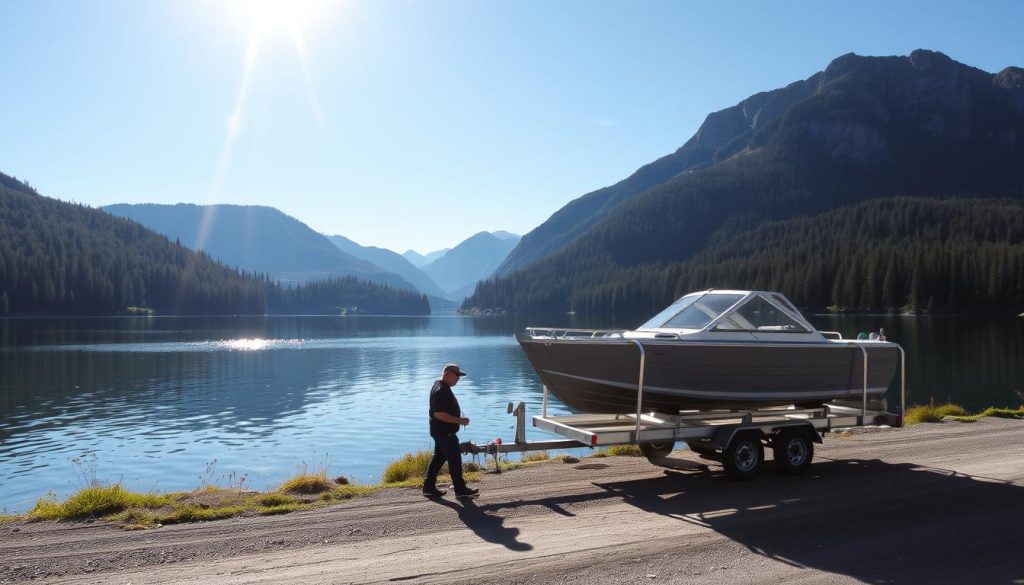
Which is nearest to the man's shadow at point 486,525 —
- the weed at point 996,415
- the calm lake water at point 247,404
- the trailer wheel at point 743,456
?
the trailer wheel at point 743,456

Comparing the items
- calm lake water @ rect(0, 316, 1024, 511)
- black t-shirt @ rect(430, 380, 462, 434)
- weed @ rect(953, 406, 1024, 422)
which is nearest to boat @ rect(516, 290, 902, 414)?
black t-shirt @ rect(430, 380, 462, 434)

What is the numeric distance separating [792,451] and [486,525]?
572 cm

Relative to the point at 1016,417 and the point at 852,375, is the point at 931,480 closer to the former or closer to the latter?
the point at 852,375

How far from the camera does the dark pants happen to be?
991 centimetres

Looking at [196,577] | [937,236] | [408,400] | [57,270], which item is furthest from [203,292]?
[196,577]

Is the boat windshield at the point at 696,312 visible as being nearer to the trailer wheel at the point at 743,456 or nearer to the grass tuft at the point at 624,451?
the trailer wheel at the point at 743,456

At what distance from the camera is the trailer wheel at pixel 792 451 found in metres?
11.4

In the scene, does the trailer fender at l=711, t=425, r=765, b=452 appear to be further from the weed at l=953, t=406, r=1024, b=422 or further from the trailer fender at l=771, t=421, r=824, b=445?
the weed at l=953, t=406, r=1024, b=422

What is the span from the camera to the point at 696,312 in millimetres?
12172

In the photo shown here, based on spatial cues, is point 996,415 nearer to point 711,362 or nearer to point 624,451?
point 624,451

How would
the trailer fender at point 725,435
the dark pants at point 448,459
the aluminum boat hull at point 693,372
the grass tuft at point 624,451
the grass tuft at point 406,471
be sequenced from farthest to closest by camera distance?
the grass tuft at point 624,451
the grass tuft at point 406,471
the aluminum boat hull at point 693,372
the trailer fender at point 725,435
the dark pants at point 448,459

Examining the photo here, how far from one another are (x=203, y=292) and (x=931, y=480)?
206m

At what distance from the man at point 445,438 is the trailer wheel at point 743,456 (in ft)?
12.9

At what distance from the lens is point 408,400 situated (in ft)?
111
